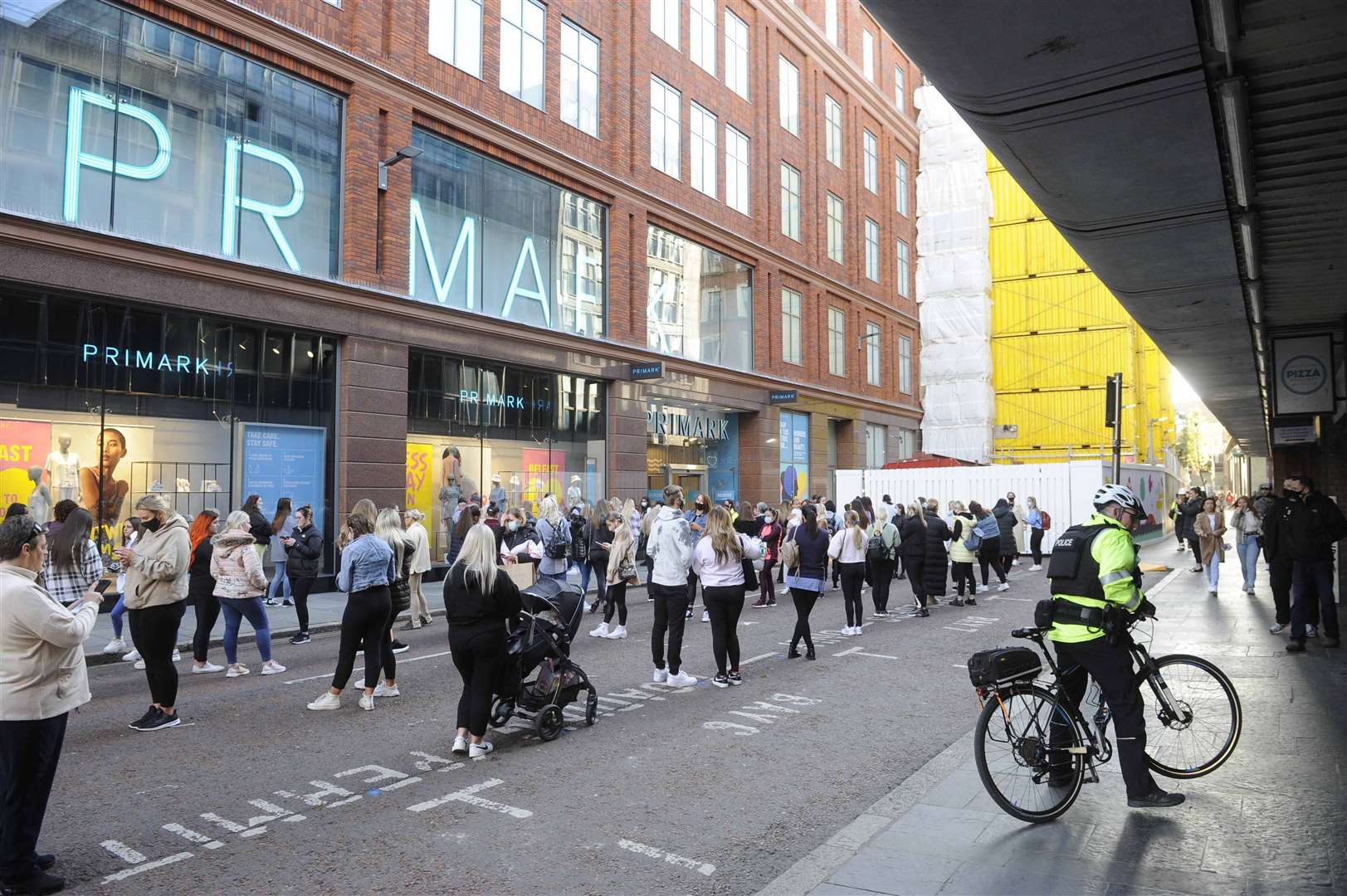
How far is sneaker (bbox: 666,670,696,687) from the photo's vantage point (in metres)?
9.02

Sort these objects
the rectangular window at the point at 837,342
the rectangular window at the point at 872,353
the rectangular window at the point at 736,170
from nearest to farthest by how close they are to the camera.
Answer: the rectangular window at the point at 736,170 → the rectangular window at the point at 837,342 → the rectangular window at the point at 872,353

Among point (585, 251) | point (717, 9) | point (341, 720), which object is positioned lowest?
point (341, 720)

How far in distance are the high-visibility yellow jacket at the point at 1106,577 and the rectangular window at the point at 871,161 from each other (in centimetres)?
3688

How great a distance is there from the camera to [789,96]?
33.8 m

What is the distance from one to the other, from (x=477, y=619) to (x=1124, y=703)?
13.6 ft

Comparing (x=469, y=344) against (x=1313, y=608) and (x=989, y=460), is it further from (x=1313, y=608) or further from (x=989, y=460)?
(x=989, y=460)

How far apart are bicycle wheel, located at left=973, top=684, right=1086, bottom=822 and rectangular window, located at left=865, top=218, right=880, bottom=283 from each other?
35.9 metres

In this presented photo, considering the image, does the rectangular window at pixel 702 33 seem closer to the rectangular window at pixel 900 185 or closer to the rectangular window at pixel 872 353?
the rectangular window at pixel 872 353

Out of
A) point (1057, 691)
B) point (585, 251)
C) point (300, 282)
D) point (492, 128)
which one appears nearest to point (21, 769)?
point (1057, 691)

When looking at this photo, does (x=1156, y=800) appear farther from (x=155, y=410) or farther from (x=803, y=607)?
(x=155, y=410)

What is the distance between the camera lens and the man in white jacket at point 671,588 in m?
9.05

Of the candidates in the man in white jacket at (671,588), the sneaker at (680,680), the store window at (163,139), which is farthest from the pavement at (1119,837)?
the store window at (163,139)

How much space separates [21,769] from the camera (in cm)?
Result: 442

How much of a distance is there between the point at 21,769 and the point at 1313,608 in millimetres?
11888
